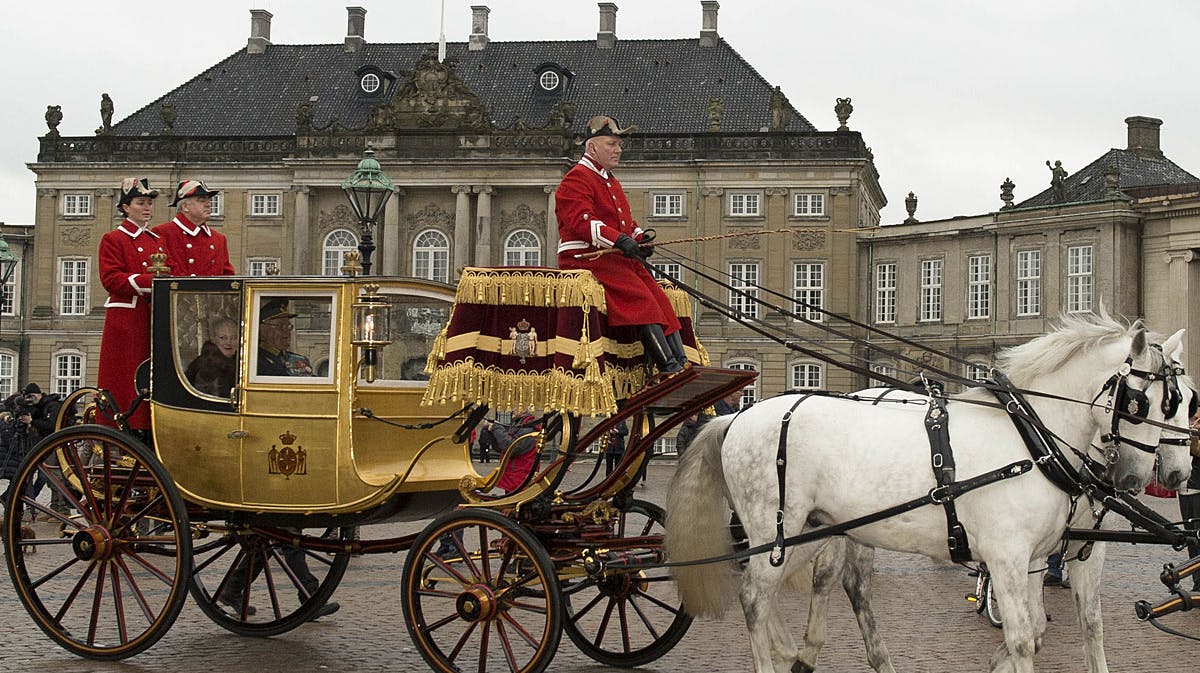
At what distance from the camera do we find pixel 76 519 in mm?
8914

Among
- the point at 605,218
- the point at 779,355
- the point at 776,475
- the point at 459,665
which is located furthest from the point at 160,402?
the point at 779,355

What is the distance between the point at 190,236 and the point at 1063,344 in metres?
5.65

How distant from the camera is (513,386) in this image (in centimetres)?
766

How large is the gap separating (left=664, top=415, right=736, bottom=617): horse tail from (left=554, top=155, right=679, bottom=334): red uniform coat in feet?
2.44

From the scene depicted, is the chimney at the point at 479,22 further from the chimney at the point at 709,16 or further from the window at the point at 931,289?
the window at the point at 931,289

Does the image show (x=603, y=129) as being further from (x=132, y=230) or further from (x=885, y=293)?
(x=885, y=293)

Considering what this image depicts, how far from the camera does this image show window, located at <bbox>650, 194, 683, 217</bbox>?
50.2 m

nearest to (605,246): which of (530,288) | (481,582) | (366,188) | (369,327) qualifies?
(530,288)

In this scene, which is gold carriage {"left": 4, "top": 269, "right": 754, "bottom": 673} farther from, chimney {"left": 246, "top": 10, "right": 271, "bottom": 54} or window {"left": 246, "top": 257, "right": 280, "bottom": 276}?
chimney {"left": 246, "top": 10, "right": 271, "bottom": 54}

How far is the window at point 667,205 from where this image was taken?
50.2m

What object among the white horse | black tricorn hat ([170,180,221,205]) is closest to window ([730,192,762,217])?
black tricorn hat ([170,180,221,205])

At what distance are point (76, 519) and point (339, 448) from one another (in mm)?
1980

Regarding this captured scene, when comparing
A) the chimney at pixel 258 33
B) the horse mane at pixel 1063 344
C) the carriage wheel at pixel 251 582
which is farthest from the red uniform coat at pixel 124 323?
the chimney at pixel 258 33

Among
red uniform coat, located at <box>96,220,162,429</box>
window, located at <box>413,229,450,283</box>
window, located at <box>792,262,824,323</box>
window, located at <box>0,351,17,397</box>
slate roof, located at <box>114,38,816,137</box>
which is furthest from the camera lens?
window, located at <box>0,351,17,397</box>
